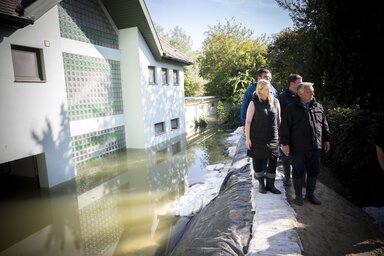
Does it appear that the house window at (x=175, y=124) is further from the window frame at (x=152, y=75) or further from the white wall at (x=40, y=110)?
the white wall at (x=40, y=110)

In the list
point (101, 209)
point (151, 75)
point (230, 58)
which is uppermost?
point (230, 58)

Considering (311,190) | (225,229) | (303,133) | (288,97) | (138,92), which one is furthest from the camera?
(138,92)

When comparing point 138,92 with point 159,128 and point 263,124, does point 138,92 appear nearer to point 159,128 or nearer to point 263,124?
point 159,128

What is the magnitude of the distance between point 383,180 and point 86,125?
9509mm

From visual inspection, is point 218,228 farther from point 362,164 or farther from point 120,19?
point 120,19

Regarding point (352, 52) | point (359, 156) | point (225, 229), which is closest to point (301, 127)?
point (225, 229)

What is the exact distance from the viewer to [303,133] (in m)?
3.97

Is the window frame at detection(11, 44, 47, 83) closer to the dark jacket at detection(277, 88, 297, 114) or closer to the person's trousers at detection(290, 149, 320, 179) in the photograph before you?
the dark jacket at detection(277, 88, 297, 114)

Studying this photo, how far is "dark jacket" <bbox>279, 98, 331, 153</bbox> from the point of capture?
397 centimetres

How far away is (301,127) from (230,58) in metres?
25.3

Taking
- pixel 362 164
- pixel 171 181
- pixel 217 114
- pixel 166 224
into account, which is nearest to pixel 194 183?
pixel 171 181

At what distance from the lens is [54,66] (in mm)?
7891

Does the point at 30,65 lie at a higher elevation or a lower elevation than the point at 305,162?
higher

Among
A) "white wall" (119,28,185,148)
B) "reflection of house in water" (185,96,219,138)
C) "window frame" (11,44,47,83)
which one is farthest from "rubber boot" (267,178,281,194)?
"reflection of house in water" (185,96,219,138)
